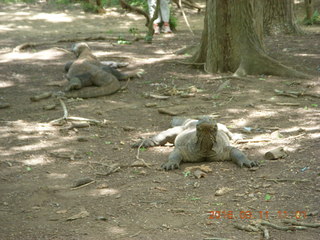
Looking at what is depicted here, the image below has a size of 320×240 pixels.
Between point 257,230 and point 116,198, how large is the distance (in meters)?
1.19

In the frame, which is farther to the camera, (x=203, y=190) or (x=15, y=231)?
(x=203, y=190)

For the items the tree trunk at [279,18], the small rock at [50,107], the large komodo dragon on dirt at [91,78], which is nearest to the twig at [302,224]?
the small rock at [50,107]

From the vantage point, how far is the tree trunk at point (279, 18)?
10633mm

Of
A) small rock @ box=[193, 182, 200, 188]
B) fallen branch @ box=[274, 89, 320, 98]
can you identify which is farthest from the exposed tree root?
small rock @ box=[193, 182, 200, 188]

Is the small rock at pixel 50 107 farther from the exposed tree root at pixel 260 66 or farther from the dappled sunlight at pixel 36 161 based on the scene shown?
the exposed tree root at pixel 260 66

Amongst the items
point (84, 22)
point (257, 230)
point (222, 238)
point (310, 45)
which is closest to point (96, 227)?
point (222, 238)

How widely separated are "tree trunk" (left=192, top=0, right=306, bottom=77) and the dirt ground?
0.30 meters

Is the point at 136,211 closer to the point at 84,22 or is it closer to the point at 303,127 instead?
the point at 303,127

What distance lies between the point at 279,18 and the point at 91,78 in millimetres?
4952

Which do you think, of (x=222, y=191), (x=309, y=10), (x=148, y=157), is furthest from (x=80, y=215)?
(x=309, y=10)

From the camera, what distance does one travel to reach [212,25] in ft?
→ 26.4

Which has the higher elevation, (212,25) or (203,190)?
(212,25)

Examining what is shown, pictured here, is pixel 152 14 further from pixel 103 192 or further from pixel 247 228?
pixel 247 228
